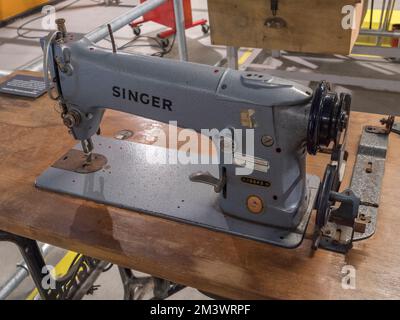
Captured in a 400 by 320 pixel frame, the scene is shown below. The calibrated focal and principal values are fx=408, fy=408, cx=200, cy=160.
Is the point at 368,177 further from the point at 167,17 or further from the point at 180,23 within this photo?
the point at 167,17

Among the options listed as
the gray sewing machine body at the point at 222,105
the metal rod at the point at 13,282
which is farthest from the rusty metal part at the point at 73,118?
the metal rod at the point at 13,282

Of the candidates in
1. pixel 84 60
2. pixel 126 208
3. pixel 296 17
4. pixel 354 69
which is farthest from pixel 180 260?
pixel 354 69

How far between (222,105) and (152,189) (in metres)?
0.30

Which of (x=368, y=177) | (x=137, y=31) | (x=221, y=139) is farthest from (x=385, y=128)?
(x=137, y=31)

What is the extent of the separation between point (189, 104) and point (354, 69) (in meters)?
2.63

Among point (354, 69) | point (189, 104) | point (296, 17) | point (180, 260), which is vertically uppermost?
point (189, 104)

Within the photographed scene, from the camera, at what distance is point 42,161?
1.12m

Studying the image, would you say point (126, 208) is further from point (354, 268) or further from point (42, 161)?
point (354, 268)

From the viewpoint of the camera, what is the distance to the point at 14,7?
463 cm

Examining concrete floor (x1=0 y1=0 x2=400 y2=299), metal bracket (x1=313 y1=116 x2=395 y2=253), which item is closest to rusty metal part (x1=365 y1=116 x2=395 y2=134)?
metal bracket (x1=313 y1=116 x2=395 y2=253)

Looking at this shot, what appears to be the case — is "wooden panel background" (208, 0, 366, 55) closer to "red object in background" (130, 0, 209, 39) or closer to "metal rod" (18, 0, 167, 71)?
"metal rod" (18, 0, 167, 71)

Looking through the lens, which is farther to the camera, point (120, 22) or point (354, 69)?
point (354, 69)

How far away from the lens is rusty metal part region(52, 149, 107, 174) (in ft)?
3.48

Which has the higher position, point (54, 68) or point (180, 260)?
point (54, 68)
